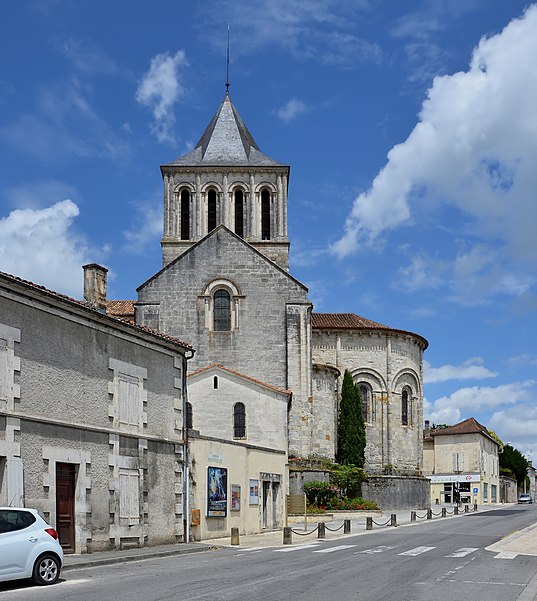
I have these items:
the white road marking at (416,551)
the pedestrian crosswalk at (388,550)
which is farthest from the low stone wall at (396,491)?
the white road marking at (416,551)

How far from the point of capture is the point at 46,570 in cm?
Answer: 1453

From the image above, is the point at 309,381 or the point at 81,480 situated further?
the point at 309,381

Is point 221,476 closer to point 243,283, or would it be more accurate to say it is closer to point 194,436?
point 194,436

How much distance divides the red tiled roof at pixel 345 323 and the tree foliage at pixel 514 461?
57.3 metres

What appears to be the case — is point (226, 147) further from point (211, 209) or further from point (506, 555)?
point (506, 555)

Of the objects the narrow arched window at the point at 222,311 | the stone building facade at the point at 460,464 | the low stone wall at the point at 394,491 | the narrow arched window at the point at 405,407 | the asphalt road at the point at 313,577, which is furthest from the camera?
the stone building facade at the point at 460,464

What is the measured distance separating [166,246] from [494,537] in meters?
34.9

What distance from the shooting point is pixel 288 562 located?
58.9ft

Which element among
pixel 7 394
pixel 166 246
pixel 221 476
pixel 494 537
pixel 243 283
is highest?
pixel 166 246

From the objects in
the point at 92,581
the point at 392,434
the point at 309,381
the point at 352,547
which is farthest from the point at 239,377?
the point at 92,581

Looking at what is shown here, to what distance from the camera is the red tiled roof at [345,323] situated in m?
53.7

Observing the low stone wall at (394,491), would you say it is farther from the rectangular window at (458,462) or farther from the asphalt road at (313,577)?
the asphalt road at (313,577)

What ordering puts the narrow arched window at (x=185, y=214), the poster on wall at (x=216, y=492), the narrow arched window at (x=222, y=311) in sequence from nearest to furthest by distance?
the poster on wall at (x=216, y=492)
the narrow arched window at (x=222, y=311)
the narrow arched window at (x=185, y=214)

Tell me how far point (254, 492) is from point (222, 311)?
17.1 m
